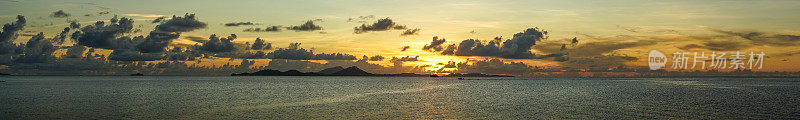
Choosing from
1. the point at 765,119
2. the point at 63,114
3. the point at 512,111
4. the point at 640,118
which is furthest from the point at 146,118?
the point at 765,119

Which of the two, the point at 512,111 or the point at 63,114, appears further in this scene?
the point at 512,111

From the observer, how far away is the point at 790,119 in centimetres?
5706

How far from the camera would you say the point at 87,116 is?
5566cm

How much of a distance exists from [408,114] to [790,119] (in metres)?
40.3

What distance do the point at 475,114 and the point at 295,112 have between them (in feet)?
68.6

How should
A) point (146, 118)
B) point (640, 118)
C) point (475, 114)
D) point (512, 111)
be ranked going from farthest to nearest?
1. point (512, 111)
2. point (475, 114)
3. point (640, 118)
4. point (146, 118)

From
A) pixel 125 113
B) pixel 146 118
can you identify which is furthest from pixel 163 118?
pixel 125 113

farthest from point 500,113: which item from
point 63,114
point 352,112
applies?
point 63,114

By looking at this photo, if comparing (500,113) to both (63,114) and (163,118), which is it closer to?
(163,118)

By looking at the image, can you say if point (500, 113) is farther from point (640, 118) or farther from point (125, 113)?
point (125, 113)

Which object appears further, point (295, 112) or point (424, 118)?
point (295, 112)

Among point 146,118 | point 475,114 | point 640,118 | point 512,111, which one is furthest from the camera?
point 512,111

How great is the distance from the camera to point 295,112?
63.4 metres

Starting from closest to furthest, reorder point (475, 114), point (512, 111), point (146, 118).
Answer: point (146, 118)
point (475, 114)
point (512, 111)
